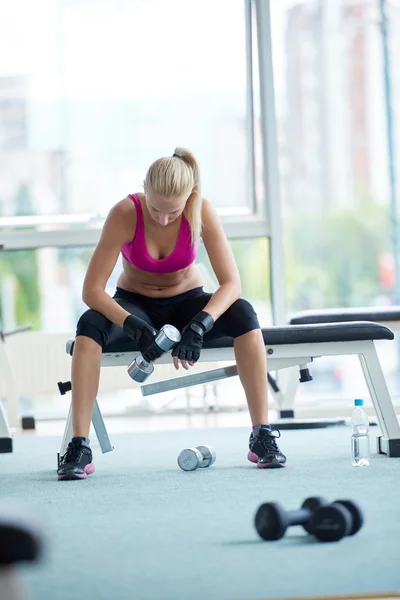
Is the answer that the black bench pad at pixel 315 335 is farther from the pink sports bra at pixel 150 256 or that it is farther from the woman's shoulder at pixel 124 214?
the woman's shoulder at pixel 124 214

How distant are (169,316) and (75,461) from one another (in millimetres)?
→ 551

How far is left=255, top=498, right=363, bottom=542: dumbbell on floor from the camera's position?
1.65 meters

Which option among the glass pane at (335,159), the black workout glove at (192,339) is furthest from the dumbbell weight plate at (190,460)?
the glass pane at (335,159)

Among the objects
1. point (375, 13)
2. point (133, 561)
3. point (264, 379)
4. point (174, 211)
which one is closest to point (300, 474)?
point (264, 379)

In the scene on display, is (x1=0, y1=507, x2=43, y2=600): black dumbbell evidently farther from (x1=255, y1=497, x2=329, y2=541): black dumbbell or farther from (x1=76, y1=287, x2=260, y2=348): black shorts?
(x1=76, y1=287, x2=260, y2=348): black shorts

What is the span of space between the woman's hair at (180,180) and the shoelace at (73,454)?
2.34 feet

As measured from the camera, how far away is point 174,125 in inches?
192

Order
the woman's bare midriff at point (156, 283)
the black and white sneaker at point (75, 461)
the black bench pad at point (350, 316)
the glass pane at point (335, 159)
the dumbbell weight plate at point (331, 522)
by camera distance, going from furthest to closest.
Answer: the glass pane at point (335, 159), the black bench pad at point (350, 316), the woman's bare midriff at point (156, 283), the black and white sneaker at point (75, 461), the dumbbell weight plate at point (331, 522)

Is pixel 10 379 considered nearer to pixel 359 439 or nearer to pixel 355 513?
pixel 359 439

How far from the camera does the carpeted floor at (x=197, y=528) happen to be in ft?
4.63

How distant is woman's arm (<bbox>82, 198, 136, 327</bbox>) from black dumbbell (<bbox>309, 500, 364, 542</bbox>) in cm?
123

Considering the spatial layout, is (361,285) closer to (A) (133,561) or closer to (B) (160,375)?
(B) (160,375)

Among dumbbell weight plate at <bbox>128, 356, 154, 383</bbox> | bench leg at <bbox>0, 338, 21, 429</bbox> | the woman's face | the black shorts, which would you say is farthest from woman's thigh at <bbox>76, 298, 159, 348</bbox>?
bench leg at <bbox>0, 338, 21, 429</bbox>

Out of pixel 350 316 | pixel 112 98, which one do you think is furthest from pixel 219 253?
pixel 112 98
